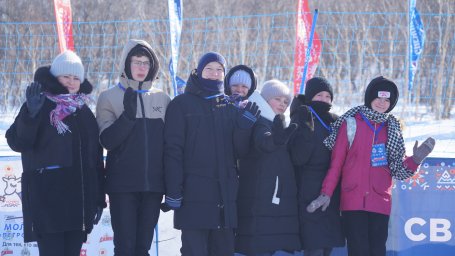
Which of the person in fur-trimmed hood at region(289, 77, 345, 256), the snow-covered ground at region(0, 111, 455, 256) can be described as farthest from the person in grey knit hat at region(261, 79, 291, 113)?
the snow-covered ground at region(0, 111, 455, 256)

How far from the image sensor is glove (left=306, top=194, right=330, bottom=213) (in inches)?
161

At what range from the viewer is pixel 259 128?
13.0 ft

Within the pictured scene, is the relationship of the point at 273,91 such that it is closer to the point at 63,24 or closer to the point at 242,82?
the point at 242,82

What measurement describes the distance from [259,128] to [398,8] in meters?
14.1

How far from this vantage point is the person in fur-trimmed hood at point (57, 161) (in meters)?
3.69

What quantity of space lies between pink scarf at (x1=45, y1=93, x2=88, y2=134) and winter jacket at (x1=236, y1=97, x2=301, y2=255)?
3.79ft

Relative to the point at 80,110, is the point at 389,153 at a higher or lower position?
lower

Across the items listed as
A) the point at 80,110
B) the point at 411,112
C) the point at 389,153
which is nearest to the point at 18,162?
the point at 80,110

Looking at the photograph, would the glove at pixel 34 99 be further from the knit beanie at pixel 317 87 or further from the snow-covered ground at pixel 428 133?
the snow-covered ground at pixel 428 133

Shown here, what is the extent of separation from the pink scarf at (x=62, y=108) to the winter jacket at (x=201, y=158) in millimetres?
583

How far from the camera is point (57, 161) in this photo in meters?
3.74

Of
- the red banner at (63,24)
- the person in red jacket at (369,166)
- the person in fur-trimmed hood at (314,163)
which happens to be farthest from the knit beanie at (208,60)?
the red banner at (63,24)

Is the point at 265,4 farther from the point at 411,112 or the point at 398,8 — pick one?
the point at 411,112

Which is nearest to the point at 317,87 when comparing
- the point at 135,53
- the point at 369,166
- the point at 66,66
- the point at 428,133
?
the point at 369,166
